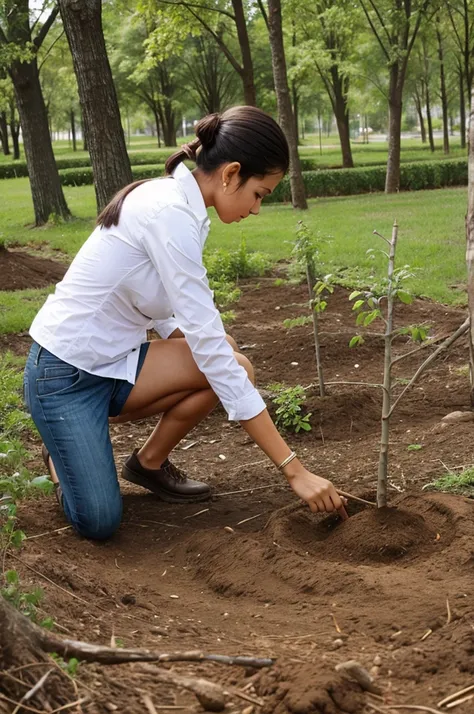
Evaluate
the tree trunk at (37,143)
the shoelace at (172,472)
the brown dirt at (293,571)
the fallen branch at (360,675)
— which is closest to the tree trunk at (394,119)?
the tree trunk at (37,143)

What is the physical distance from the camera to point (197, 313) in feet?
9.78

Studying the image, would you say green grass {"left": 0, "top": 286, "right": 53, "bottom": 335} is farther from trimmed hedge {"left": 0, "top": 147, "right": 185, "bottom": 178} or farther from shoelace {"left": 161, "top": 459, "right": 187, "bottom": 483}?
trimmed hedge {"left": 0, "top": 147, "right": 185, "bottom": 178}

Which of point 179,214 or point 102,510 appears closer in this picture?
point 179,214

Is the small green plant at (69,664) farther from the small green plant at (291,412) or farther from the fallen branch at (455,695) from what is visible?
the small green plant at (291,412)

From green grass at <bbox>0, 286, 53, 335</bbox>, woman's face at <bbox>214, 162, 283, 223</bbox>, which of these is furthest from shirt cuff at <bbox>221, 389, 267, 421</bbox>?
green grass at <bbox>0, 286, 53, 335</bbox>

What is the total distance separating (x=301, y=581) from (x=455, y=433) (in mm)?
1642

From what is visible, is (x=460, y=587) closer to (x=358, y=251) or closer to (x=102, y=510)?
(x=102, y=510)

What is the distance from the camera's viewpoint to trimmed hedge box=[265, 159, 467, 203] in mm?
23109

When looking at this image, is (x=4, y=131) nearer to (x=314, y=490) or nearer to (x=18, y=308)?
(x=18, y=308)

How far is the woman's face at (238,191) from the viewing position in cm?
302

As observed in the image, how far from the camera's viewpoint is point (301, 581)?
9.14 ft

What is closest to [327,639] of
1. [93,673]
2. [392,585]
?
[392,585]

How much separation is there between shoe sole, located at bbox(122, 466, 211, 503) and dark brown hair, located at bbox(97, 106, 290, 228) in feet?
5.03

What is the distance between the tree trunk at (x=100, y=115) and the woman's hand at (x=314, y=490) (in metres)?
5.83
